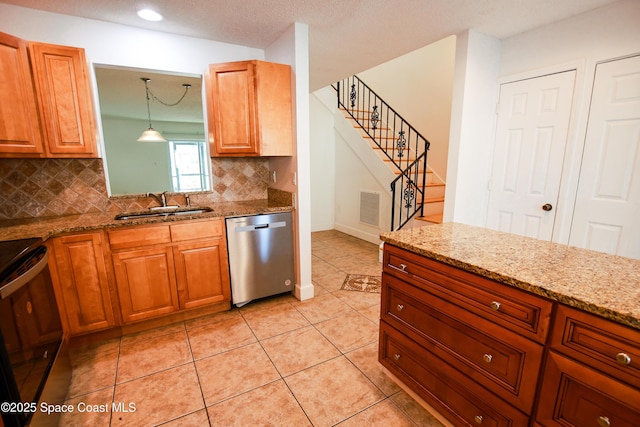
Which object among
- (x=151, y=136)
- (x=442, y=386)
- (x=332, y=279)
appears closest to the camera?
(x=442, y=386)

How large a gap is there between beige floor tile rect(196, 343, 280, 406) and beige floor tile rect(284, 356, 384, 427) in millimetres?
199

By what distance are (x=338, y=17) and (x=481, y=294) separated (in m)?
2.37

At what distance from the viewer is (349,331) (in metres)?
2.43

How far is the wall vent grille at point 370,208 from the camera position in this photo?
4753mm

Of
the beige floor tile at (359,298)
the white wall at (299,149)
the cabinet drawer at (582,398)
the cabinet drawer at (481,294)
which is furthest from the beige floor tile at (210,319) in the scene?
the cabinet drawer at (582,398)

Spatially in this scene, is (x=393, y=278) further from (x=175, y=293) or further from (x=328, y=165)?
(x=328, y=165)

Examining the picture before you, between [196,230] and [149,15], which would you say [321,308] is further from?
[149,15]

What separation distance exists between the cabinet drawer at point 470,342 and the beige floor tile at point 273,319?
110 cm

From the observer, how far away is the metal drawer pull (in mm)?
868

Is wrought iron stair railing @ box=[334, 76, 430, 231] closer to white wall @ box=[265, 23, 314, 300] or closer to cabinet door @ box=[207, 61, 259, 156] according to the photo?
white wall @ box=[265, 23, 314, 300]

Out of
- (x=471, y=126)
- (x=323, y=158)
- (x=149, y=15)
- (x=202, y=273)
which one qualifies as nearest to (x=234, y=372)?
(x=202, y=273)

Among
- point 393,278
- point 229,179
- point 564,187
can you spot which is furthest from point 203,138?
point 564,187

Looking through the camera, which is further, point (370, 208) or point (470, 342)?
point (370, 208)

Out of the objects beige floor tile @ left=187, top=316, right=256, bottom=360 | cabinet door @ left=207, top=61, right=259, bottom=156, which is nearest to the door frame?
cabinet door @ left=207, top=61, right=259, bottom=156
